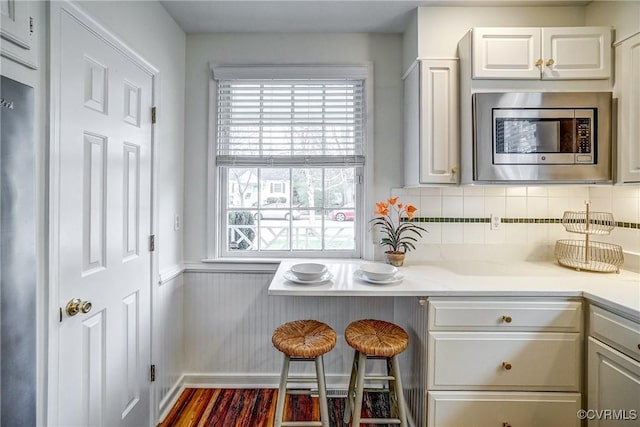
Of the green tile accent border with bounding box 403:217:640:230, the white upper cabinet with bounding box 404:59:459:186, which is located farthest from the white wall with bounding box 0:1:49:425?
the green tile accent border with bounding box 403:217:640:230

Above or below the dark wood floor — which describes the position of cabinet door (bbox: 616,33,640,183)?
above

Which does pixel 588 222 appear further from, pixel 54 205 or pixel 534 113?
pixel 54 205

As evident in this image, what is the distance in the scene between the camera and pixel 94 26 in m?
1.26

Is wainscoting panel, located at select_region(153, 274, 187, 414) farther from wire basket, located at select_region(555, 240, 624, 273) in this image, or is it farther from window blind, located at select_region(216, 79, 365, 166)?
wire basket, located at select_region(555, 240, 624, 273)

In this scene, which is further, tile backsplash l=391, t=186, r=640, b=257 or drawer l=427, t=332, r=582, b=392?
tile backsplash l=391, t=186, r=640, b=257

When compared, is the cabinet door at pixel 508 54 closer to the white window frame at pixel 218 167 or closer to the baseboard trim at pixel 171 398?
the white window frame at pixel 218 167

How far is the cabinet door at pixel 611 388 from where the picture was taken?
4.07 ft

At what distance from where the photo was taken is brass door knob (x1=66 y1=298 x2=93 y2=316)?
45.0 inches

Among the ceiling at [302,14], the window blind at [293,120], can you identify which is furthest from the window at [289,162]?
the ceiling at [302,14]

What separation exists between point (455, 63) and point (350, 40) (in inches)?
29.8

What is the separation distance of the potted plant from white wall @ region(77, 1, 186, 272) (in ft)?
4.50

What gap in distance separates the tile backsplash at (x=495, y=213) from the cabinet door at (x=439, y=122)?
0.30 meters

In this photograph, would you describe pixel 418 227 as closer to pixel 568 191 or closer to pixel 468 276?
pixel 468 276

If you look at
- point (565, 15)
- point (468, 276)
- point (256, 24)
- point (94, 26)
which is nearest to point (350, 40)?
point (256, 24)
